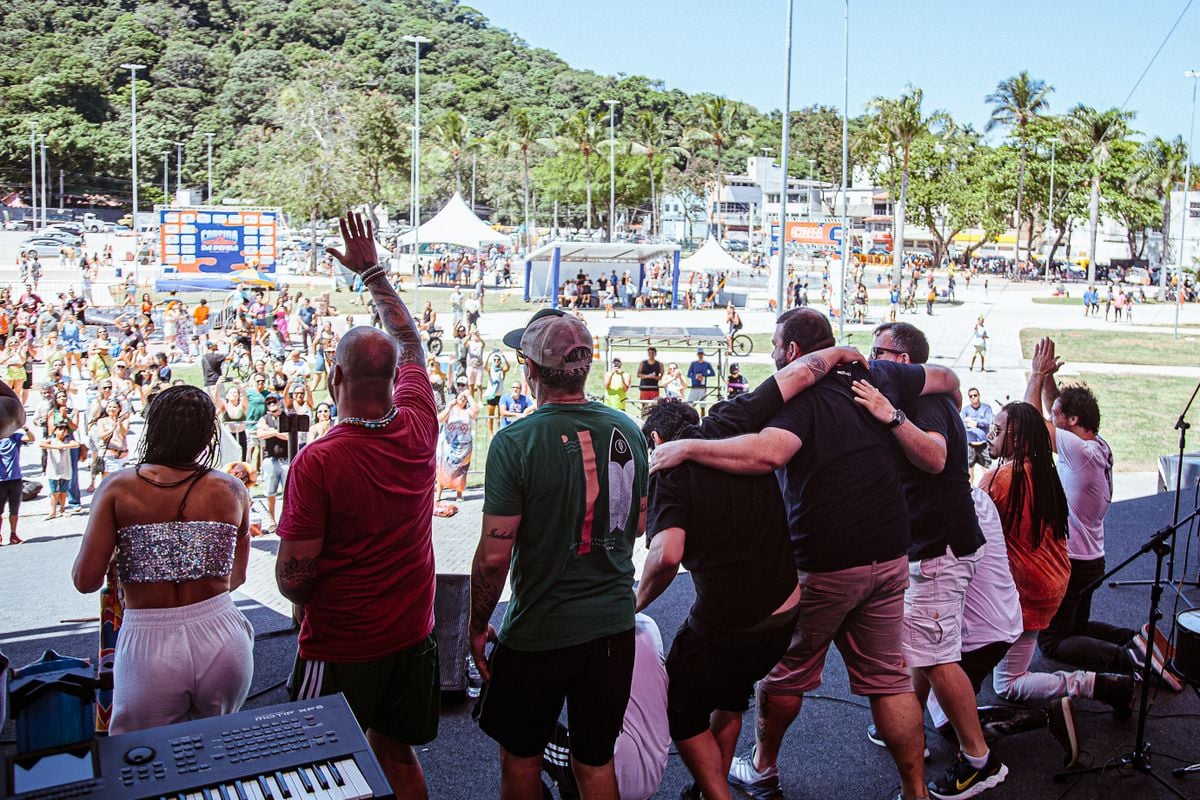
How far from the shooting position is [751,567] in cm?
262

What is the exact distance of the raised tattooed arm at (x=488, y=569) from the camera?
229 cm

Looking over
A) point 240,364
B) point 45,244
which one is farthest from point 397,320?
point 45,244

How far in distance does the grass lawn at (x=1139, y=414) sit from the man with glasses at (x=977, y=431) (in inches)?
69.8

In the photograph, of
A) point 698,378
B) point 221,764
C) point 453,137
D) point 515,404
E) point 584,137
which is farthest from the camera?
point 584,137

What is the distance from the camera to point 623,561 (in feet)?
7.90

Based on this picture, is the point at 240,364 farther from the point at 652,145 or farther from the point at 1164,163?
the point at 652,145

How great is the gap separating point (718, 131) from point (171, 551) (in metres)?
59.0

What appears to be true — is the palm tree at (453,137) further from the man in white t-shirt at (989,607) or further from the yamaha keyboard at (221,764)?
the yamaha keyboard at (221,764)

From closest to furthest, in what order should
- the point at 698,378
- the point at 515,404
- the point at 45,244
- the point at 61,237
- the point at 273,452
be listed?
the point at 273,452 < the point at 515,404 < the point at 698,378 < the point at 45,244 < the point at 61,237

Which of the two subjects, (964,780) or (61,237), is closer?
(964,780)

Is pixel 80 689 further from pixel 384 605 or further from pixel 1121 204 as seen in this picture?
pixel 1121 204

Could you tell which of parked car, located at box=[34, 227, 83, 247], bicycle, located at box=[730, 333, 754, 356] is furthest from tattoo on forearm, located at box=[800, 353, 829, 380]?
parked car, located at box=[34, 227, 83, 247]

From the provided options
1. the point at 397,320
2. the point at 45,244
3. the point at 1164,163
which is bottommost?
the point at 397,320

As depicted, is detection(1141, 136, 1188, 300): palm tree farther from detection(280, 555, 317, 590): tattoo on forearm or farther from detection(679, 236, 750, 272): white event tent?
detection(280, 555, 317, 590): tattoo on forearm
